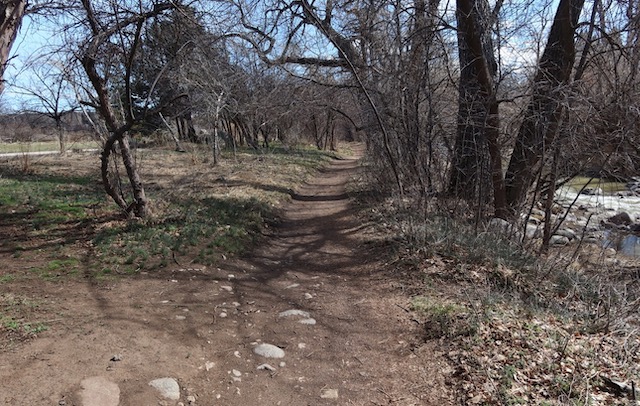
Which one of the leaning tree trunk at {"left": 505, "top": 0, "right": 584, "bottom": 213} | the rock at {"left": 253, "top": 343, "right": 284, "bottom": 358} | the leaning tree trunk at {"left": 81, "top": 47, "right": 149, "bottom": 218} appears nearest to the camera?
the rock at {"left": 253, "top": 343, "right": 284, "bottom": 358}

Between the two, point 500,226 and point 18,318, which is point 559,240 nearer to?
point 500,226

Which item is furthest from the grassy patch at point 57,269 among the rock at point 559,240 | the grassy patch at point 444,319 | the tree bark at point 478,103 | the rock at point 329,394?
the rock at point 559,240

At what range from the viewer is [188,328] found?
4453mm

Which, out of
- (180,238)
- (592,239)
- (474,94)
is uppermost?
(474,94)

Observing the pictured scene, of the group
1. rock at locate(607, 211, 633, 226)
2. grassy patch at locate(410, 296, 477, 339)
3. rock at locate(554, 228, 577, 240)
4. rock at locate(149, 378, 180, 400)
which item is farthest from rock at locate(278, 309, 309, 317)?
rock at locate(607, 211, 633, 226)

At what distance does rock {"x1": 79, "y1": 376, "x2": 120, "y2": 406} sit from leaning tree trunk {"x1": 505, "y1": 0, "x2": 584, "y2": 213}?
652 cm

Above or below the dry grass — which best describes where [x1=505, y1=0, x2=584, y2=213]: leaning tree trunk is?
above

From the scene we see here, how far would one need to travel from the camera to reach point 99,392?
317 cm

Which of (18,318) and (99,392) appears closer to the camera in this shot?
(99,392)

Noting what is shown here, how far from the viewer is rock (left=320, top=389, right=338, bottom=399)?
355cm

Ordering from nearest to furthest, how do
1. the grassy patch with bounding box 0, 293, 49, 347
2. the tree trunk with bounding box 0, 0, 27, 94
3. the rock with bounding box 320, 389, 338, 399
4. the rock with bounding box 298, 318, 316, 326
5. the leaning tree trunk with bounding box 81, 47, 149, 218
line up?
the rock with bounding box 320, 389, 338, 399
the grassy patch with bounding box 0, 293, 49, 347
the tree trunk with bounding box 0, 0, 27, 94
the rock with bounding box 298, 318, 316, 326
the leaning tree trunk with bounding box 81, 47, 149, 218

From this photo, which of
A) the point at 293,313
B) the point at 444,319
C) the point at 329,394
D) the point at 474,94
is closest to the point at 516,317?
the point at 444,319

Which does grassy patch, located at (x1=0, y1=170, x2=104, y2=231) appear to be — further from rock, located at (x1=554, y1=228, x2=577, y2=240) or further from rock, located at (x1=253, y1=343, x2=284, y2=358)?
rock, located at (x1=554, y1=228, x2=577, y2=240)

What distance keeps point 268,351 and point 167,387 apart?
106 centimetres
